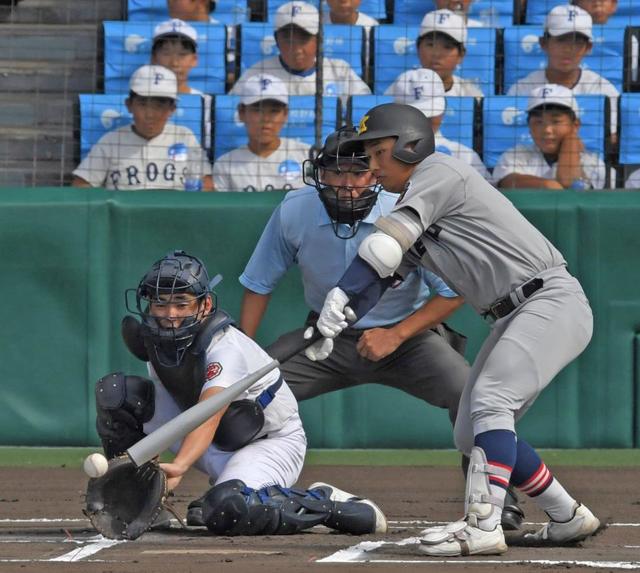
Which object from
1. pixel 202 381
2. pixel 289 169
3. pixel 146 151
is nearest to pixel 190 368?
pixel 202 381

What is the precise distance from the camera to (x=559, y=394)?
8.51 m

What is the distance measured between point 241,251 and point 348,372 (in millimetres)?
2612

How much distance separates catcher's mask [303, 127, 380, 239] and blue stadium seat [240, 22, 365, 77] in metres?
4.63

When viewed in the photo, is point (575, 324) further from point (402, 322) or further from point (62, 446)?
point (62, 446)

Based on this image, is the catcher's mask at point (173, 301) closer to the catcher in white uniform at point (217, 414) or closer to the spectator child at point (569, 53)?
the catcher in white uniform at point (217, 414)

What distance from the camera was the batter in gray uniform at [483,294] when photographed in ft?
14.8

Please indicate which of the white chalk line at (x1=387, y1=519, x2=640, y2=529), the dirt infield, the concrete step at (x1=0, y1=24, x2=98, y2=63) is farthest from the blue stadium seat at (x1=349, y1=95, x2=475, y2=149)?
the white chalk line at (x1=387, y1=519, x2=640, y2=529)

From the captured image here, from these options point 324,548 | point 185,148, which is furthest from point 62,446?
point 324,548

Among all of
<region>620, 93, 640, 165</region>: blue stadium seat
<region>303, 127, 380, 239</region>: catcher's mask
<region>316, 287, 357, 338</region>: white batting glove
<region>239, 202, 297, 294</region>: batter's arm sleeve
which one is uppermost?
<region>620, 93, 640, 165</region>: blue stadium seat

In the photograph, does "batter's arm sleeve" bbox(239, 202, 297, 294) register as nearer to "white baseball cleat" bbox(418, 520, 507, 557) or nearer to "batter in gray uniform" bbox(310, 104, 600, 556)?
"batter in gray uniform" bbox(310, 104, 600, 556)

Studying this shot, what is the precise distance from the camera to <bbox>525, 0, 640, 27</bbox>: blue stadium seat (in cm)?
1090

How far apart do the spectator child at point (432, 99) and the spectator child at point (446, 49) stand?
198 mm

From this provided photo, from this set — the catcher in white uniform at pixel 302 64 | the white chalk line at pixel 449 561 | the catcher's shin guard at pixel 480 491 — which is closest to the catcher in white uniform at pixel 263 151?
the catcher in white uniform at pixel 302 64

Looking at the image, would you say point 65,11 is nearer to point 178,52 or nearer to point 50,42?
point 50,42
